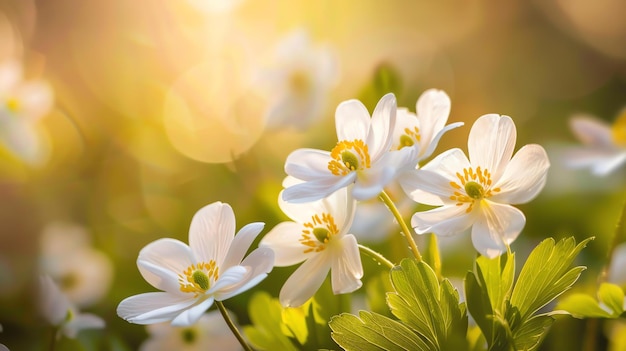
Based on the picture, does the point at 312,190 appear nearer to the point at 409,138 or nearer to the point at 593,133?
the point at 409,138

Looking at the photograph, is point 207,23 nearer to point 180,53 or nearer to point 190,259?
point 180,53

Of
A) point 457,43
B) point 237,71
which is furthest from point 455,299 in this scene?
point 457,43

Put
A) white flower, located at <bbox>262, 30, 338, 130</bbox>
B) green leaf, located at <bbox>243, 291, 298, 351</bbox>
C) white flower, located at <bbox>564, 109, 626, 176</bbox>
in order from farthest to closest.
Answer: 1. white flower, located at <bbox>262, 30, 338, 130</bbox>
2. white flower, located at <bbox>564, 109, 626, 176</bbox>
3. green leaf, located at <bbox>243, 291, 298, 351</bbox>

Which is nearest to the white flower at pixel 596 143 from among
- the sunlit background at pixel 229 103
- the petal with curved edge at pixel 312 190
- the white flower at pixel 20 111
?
the sunlit background at pixel 229 103

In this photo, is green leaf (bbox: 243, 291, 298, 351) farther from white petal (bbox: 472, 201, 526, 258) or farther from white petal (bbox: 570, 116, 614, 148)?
white petal (bbox: 570, 116, 614, 148)

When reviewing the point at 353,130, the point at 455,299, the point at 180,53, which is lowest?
the point at 455,299

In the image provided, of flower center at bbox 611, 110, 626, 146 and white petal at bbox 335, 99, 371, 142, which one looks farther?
flower center at bbox 611, 110, 626, 146

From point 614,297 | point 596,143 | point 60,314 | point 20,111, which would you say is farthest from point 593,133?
point 20,111

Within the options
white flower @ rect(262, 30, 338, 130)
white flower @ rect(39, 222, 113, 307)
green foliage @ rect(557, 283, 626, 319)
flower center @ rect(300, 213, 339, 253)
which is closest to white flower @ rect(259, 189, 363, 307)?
flower center @ rect(300, 213, 339, 253)
